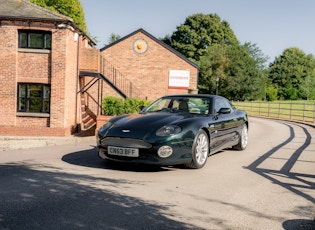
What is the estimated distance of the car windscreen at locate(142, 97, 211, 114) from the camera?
24.8 feet

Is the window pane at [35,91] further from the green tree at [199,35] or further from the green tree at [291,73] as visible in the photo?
the green tree at [291,73]

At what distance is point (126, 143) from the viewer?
6152 mm

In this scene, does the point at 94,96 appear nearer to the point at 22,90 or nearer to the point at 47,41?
the point at 22,90

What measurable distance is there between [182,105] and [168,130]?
1.56 metres

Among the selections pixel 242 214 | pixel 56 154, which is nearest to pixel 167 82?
pixel 56 154

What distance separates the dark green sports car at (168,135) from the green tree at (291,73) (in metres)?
72.4

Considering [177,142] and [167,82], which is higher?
[167,82]

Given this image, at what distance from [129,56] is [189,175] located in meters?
20.2

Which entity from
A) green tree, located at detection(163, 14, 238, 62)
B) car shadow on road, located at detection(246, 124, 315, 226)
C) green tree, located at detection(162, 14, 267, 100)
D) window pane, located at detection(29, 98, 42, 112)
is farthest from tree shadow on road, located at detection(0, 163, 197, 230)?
green tree, located at detection(163, 14, 238, 62)

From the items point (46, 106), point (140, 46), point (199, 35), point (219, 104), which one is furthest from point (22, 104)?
point (199, 35)

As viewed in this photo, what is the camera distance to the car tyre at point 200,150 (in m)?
6.48

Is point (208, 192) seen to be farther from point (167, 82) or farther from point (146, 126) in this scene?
point (167, 82)

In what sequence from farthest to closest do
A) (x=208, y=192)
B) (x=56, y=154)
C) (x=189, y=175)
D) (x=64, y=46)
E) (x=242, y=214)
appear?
(x=64, y=46)
(x=56, y=154)
(x=189, y=175)
(x=208, y=192)
(x=242, y=214)

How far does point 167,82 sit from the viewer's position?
25.0 meters
